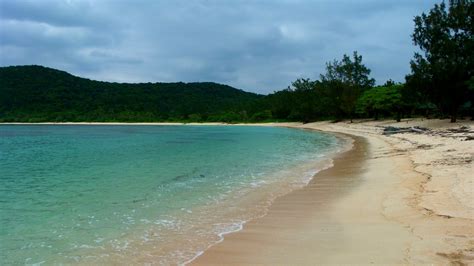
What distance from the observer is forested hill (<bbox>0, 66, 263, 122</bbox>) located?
148125 mm

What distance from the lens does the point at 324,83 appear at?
9444 centimetres

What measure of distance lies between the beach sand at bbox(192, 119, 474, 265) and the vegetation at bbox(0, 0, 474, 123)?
33474 mm

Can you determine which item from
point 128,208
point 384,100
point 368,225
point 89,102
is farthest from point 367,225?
point 89,102

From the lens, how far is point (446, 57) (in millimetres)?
45625

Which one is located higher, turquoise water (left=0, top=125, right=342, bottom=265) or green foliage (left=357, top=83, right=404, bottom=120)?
green foliage (left=357, top=83, right=404, bottom=120)

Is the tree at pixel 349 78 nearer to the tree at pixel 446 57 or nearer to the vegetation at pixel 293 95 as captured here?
the vegetation at pixel 293 95

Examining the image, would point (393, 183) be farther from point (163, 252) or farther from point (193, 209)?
point (163, 252)

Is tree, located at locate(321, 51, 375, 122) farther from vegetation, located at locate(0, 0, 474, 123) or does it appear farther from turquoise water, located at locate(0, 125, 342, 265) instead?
turquoise water, located at locate(0, 125, 342, 265)

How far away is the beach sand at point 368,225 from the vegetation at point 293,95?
1318 inches

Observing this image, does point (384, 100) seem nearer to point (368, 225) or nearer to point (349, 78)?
point (349, 78)

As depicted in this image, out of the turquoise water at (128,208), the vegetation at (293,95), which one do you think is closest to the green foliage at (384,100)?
the vegetation at (293,95)

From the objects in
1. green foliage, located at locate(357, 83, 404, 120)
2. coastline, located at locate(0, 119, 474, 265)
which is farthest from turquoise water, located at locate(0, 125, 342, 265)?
green foliage, located at locate(357, 83, 404, 120)

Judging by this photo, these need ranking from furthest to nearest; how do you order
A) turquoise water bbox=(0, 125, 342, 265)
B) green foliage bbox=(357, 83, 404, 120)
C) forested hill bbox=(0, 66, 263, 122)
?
forested hill bbox=(0, 66, 263, 122)
green foliage bbox=(357, 83, 404, 120)
turquoise water bbox=(0, 125, 342, 265)

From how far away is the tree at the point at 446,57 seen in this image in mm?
44531
